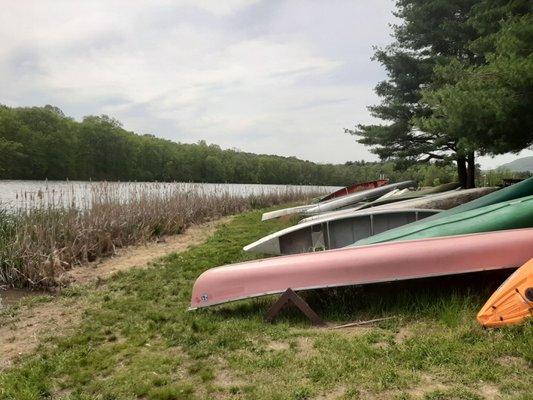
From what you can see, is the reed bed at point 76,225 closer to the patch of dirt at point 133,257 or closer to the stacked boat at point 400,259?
the patch of dirt at point 133,257

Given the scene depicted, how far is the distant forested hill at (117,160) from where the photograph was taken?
3322cm

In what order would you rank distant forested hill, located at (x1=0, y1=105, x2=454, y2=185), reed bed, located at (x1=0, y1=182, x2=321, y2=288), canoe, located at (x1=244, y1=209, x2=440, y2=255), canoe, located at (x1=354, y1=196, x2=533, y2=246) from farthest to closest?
distant forested hill, located at (x1=0, y1=105, x2=454, y2=185) → canoe, located at (x1=244, y1=209, x2=440, y2=255) → reed bed, located at (x1=0, y1=182, x2=321, y2=288) → canoe, located at (x1=354, y1=196, x2=533, y2=246)

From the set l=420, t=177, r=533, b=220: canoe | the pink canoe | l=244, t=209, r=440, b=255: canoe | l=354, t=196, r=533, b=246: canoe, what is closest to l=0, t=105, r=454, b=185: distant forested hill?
l=244, t=209, r=440, b=255: canoe

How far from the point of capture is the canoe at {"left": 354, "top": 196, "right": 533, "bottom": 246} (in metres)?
4.59

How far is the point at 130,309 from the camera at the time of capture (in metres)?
4.82

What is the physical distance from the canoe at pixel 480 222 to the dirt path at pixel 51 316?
354 cm

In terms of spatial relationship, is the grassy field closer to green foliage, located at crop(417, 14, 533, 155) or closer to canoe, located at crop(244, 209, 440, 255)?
canoe, located at crop(244, 209, 440, 255)

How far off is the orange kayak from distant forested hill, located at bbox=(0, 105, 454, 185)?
1472 cm

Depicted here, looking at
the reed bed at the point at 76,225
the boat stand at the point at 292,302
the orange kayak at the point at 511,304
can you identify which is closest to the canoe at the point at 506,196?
the orange kayak at the point at 511,304

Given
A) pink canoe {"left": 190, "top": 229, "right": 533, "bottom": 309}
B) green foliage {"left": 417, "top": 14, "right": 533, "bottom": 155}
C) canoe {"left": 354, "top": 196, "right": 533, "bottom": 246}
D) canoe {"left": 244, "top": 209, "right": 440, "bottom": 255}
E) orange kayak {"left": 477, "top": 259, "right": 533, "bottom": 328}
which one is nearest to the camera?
orange kayak {"left": 477, "top": 259, "right": 533, "bottom": 328}

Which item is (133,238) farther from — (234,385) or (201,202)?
(234,385)

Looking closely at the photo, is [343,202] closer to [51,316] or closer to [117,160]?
[51,316]

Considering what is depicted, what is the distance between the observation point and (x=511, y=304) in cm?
319

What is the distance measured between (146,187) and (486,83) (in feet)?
29.2
